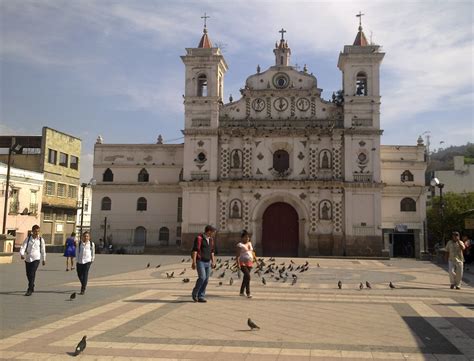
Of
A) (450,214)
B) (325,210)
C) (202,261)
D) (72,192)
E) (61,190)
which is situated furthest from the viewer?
(72,192)

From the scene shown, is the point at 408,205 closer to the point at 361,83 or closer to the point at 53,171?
the point at 361,83

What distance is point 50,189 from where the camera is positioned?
4506 centimetres

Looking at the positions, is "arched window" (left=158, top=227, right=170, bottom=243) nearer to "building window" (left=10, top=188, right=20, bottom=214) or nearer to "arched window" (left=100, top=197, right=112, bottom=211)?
"arched window" (left=100, top=197, right=112, bottom=211)

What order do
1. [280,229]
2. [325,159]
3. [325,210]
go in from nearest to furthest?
[325,210]
[325,159]
[280,229]

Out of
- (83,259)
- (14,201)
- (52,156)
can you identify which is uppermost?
(52,156)

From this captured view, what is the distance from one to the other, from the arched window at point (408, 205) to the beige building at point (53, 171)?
2953cm

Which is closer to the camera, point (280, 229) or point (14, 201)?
point (280, 229)

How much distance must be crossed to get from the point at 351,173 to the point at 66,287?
1035 inches

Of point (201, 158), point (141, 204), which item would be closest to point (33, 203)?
point (141, 204)

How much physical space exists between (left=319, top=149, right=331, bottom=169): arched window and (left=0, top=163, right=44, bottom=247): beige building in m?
22.9

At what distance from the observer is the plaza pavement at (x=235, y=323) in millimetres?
7234

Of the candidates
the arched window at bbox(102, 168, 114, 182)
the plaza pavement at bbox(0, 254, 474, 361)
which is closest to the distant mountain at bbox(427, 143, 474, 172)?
the arched window at bbox(102, 168, 114, 182)

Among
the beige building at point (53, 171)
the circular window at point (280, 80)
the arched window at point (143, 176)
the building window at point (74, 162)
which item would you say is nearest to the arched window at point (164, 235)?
the arched window at point (143, 176)

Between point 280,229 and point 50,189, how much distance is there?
21.4 metres
